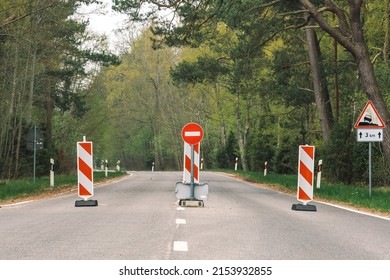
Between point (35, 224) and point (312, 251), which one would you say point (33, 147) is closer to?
point (35, 224)

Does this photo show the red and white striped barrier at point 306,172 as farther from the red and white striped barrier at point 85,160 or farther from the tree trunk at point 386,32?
the tree trunk at point 386,32

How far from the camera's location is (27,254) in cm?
738

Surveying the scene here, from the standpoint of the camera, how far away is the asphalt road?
297 inches

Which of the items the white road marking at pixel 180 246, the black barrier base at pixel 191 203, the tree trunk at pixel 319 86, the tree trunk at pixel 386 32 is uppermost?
the tree trunk at pixel 386 32

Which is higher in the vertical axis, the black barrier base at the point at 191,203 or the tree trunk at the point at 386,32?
the tree trunk at the point at 386,32

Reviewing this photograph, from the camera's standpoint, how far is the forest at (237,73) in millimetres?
23156

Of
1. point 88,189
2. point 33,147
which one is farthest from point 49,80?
point 88,189

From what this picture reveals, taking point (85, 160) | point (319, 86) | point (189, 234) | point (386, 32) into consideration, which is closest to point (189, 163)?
point (85, 160)

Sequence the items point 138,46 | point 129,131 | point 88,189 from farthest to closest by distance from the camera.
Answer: point 129,131 → point 138,46 → point 88,189

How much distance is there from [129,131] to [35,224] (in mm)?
79330

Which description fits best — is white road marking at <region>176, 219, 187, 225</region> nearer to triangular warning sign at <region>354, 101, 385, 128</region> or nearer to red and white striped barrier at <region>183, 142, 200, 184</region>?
red and white striped barrier at <region>183, 142, 200, 184</region>

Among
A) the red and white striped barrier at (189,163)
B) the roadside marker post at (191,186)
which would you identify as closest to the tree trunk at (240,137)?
the red and white striped barrier at (189,163)

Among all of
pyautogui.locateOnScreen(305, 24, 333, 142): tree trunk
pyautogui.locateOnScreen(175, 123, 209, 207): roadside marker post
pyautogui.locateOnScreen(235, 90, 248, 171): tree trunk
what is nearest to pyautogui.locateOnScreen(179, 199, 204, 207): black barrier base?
pyautogui.locateOnScreen(175, 123, 209, 207): roadside marker post

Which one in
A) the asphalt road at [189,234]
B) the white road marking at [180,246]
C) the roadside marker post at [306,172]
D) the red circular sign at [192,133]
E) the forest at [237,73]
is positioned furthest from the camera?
the forest at [237,73]
